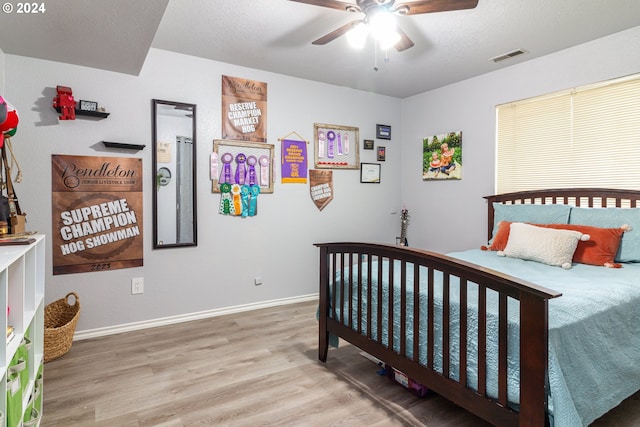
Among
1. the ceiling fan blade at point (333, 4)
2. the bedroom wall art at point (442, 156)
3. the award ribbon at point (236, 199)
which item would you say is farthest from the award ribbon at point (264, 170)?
the bedroom wall art at point (442, 156)

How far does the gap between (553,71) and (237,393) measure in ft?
11.8

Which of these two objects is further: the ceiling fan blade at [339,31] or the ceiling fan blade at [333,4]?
the ceiling fan blade at [339,31]

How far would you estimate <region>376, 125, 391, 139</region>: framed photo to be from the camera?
14.6 ft

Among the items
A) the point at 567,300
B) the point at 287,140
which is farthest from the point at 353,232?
the point at 567,300

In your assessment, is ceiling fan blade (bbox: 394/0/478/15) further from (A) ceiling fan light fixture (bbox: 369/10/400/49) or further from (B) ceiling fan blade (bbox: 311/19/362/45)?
(B) ceiling fan blade (bbox: 311/19/362/45)

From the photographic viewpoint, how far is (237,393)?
2.10m

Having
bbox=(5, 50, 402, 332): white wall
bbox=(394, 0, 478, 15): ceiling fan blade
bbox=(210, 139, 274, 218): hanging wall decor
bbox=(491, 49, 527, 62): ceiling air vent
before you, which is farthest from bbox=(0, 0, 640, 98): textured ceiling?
bbox=(210, 139, 274, 218): hanging wall decor

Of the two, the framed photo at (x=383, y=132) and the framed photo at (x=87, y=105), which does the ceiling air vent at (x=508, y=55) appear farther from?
the framed photo at (x=87, y=105)

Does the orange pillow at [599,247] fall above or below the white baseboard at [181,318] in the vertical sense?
above

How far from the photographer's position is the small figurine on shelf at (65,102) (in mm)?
2689

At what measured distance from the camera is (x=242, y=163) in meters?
3.53

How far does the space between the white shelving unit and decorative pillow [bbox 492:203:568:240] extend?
11.0 ft

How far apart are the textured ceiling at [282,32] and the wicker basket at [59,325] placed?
183 cm

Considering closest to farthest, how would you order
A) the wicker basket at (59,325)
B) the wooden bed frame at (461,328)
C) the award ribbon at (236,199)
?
the wooden bed frame at (461,328) → the wicker basket at (59,325) → the award ribbon at (236,199)
